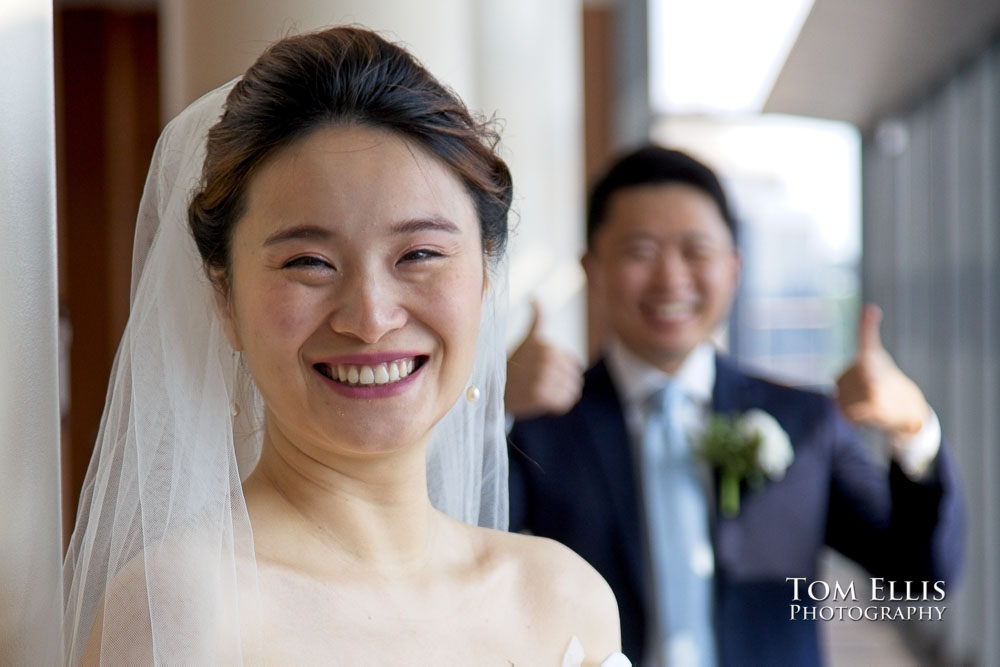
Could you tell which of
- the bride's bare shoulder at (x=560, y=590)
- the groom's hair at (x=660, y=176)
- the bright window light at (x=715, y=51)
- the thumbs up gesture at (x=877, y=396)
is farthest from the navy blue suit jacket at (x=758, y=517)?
the bright window light at (x=715, y=51)

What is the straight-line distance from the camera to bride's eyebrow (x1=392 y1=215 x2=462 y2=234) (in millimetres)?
1252

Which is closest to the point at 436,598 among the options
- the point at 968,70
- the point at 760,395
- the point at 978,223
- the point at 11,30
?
the point at 11,30

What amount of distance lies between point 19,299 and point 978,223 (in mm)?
5985

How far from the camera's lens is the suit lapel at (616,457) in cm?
247

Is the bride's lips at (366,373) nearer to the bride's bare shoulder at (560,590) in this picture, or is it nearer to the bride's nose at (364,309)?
the bride's nose at (364,309)

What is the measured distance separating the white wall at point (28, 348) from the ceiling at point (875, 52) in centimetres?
492

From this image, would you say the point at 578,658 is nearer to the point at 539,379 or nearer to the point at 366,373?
the point at 366,373

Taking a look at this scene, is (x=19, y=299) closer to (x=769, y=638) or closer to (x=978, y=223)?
(x=769, y=638)

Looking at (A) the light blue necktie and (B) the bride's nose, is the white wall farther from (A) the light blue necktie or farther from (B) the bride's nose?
(A) the light blue necktie

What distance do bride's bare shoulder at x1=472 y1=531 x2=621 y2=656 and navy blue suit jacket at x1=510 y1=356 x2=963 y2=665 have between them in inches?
32.5

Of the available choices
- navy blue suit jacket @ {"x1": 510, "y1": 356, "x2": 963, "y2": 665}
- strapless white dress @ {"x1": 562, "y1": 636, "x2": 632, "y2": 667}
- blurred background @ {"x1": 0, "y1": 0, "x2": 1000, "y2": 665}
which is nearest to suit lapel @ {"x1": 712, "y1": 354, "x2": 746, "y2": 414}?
navy blue suit jacket @ {"x1": 510, "y1": 356, "x2": 963, "y2": 665}

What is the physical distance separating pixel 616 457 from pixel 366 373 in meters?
1.42

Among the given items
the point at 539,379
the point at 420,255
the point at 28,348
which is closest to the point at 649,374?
the point at 539,379

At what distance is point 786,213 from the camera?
28.4 ft
